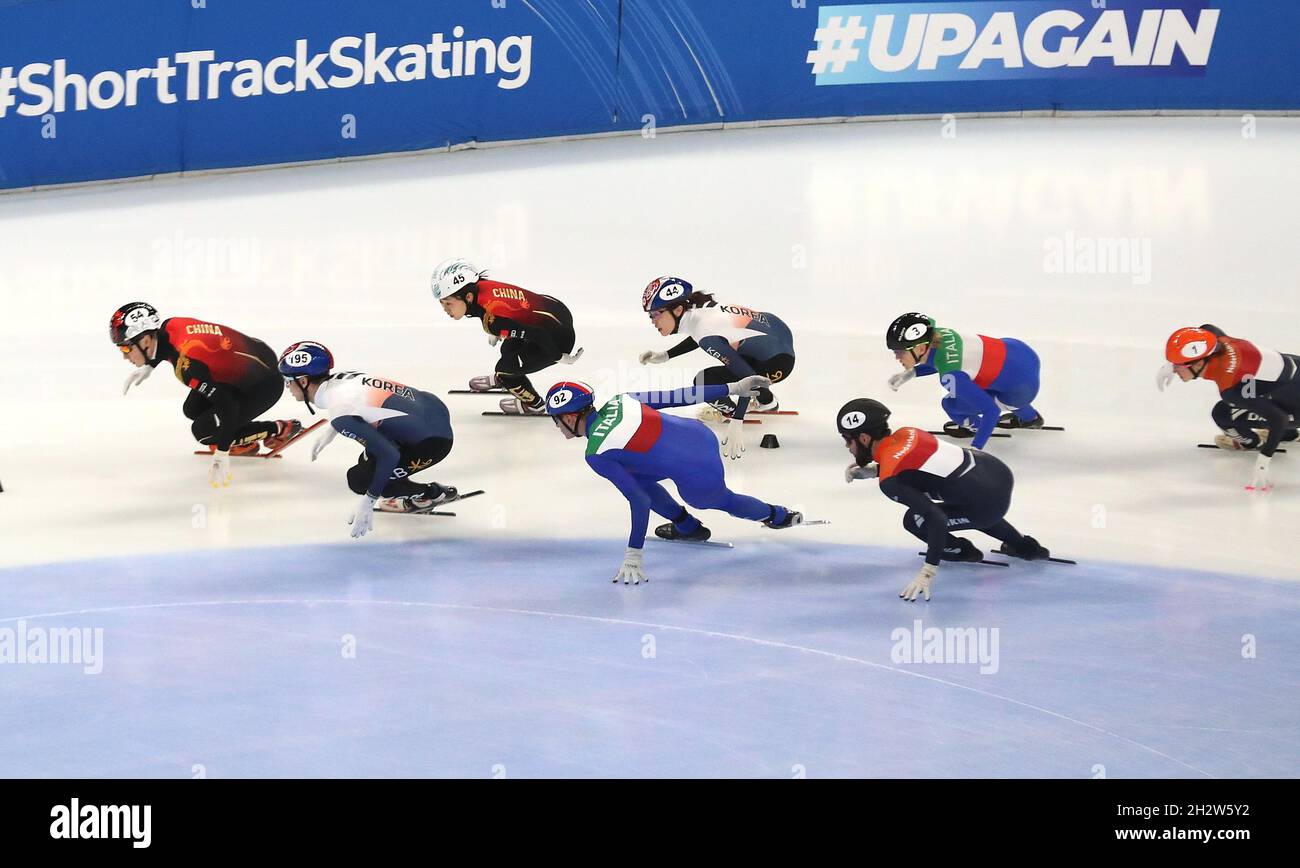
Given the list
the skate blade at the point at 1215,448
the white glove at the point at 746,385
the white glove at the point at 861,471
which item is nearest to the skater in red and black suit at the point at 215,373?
the skate blade at the point at 1215,448

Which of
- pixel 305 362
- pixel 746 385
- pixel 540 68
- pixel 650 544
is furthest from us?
pixel 540 68

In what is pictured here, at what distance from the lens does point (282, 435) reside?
10211mm

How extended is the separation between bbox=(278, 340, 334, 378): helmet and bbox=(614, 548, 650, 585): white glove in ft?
7.41

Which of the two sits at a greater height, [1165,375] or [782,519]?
[1165,375]

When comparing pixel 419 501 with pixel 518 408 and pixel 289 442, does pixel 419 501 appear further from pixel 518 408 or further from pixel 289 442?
pixel 518 408

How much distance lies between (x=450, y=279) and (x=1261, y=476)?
5578mm

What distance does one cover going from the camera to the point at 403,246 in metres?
16.6

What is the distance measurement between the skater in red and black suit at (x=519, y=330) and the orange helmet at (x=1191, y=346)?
14.3ft

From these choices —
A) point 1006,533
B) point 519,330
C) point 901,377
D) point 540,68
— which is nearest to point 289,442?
point 519,330

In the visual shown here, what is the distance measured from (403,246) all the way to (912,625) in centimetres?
1094

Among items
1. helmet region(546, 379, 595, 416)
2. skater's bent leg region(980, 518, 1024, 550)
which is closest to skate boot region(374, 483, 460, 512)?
helmet region(546, 379, 595, 416)

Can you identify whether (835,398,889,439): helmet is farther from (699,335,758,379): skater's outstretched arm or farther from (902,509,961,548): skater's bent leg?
(699,335,758,379): skater's outstretched arm
